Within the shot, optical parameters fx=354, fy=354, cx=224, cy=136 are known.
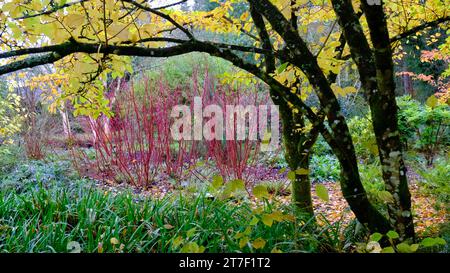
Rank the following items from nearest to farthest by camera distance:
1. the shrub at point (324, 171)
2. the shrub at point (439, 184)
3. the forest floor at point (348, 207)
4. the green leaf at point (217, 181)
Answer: the green leaf at point (217, 181)
the forest floor at point (348, 207)
the shrub at point (439, 184)
the shrub at point (324, 171)

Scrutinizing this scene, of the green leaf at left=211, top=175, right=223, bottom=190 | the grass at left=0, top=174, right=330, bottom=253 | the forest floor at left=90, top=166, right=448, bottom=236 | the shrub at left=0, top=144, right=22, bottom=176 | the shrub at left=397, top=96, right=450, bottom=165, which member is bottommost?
the forest floor at left=90, top=166, right=448, bottom=236

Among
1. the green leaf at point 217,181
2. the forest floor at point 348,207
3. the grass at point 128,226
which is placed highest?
the green leaf at point 217,181

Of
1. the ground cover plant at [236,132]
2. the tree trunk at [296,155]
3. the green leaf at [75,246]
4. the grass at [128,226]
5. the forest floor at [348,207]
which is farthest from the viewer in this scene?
the forest floor at [348,207]

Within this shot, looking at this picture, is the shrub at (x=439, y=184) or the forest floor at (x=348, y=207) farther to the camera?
the shrub at (x=439, y=184)

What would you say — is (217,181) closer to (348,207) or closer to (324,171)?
(348,207)

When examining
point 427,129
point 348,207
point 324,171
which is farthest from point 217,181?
point 427,129

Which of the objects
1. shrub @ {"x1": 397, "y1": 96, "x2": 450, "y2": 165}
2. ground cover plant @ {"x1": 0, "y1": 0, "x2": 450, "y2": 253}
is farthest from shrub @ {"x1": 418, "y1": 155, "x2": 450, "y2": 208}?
shrub @ {"x1": 397, "y1": 96, "x2": 450, "y2": 165}

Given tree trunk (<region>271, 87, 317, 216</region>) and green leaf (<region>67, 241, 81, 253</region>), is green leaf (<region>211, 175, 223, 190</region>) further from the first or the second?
tree trunk (<region>271, 87, 317, 216</region>)

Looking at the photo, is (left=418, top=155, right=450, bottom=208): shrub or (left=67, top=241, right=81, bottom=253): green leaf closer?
(left=67, top=241, right=81, bottom=253): green leaf

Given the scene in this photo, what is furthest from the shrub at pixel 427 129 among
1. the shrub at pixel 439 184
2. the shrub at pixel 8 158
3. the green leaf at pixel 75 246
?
the shrub at pixel 8 158

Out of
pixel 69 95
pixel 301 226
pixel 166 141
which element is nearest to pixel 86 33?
pixel 69 95

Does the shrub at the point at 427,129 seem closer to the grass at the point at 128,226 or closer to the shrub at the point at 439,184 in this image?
the shrub at the point at 439,184

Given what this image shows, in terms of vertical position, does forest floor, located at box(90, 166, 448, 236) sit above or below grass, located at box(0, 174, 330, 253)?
below
